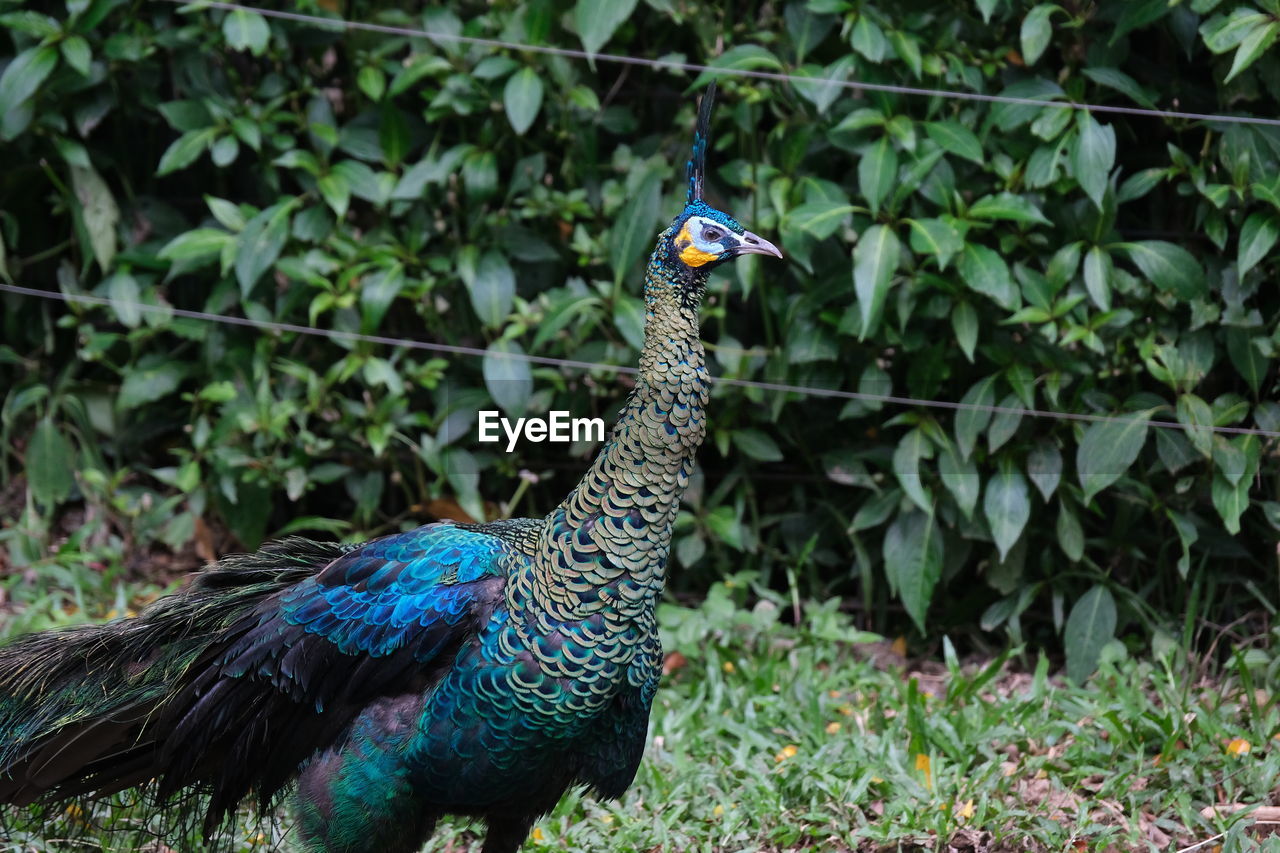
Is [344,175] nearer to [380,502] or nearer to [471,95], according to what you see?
[471,95]

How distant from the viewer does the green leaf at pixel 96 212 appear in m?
5.61

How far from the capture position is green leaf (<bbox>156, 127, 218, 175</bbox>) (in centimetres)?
534

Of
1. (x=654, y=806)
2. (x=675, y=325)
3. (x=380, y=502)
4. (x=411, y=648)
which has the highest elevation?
(x=675, y=325)

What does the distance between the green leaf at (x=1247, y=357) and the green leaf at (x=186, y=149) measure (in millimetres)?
3846

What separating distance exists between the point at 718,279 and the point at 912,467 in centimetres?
104

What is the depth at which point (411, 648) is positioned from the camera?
308cm

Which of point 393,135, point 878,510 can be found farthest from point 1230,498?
point 393,135

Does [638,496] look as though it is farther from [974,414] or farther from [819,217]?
[974,414]

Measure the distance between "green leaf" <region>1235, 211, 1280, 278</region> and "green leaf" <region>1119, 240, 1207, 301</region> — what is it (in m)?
0.16

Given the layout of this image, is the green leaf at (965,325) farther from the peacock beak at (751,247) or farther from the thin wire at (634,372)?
the peacock beak at (751,247)

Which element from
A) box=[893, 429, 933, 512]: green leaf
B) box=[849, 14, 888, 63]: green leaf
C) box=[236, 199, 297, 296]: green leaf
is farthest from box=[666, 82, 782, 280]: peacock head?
box=[236, 199, 297, 296]: green leaf

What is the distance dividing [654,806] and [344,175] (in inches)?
109

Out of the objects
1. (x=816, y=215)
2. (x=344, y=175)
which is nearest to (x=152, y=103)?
(x=344, y=175)

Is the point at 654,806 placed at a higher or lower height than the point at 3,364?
lower
